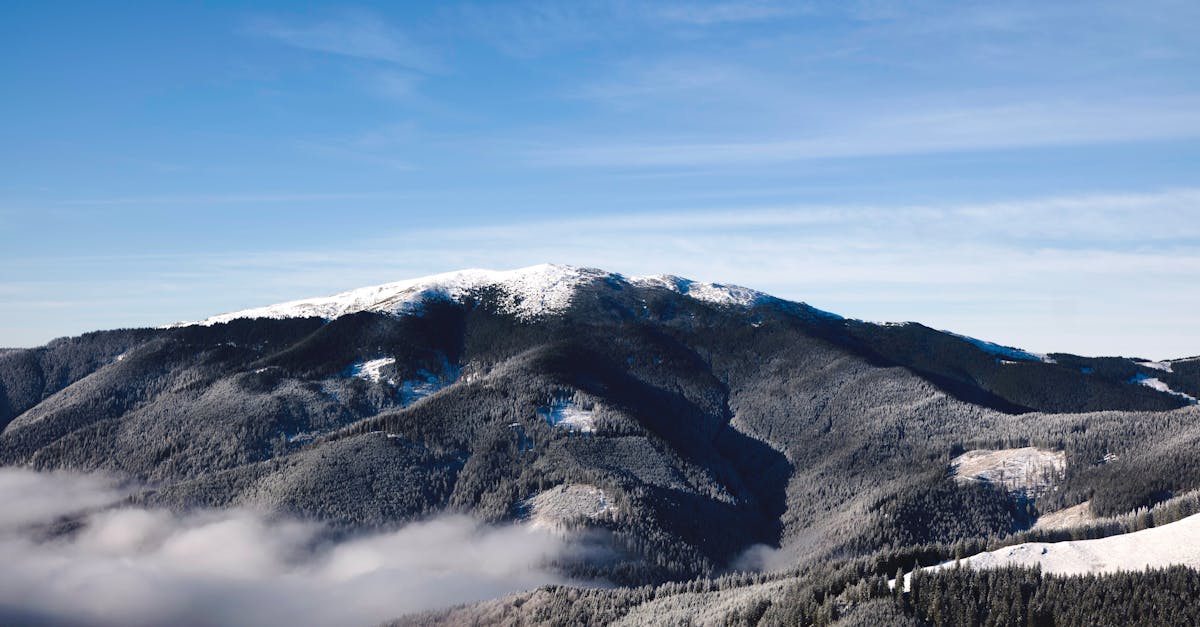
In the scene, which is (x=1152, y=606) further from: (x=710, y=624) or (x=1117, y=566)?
(x=710, y=624)

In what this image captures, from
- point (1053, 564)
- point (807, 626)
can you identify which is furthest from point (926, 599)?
point (1053, 564)

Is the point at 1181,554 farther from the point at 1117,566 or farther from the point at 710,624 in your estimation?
the point at 710,624

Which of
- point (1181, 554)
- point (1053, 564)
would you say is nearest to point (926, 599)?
point (1053, 564)

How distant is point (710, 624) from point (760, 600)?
12210 millimetres

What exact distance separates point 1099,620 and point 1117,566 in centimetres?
3361

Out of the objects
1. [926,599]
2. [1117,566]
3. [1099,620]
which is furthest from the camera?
[1117,566]

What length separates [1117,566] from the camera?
644ft

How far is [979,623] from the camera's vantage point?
172 meters

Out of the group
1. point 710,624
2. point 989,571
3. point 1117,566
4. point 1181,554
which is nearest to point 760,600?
point 710,624

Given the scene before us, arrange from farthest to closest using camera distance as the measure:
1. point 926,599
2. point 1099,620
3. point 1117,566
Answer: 1. point 1117,566
2. point 926,599
3. point 1099,620

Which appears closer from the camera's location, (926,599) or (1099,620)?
(1099,620)

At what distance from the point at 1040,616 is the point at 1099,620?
9.84 m

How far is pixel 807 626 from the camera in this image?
182 m

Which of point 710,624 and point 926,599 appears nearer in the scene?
point 926,599
